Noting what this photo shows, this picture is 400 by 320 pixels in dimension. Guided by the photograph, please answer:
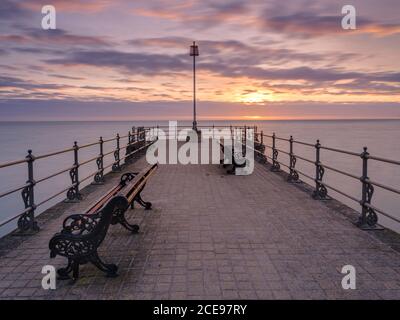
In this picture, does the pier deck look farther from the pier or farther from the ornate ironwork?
the ornate ironwork

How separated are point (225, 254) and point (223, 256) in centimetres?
9

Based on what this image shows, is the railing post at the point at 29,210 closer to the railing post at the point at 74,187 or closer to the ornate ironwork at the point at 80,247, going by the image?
the ornate ironwork at the point at 80,247

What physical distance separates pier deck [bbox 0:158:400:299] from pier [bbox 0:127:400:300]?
0.04ft

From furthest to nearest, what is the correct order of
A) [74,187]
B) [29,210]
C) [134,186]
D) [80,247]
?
1. [74,187]
2. [29,210]
3. [134,186]
4. [80,247]

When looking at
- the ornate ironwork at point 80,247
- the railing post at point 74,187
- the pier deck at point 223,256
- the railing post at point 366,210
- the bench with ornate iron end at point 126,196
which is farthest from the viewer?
the railing post at point 74,187

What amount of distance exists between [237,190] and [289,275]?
6215 mm

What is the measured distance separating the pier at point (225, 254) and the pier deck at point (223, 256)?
0.01 m

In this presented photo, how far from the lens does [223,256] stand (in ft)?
18.5

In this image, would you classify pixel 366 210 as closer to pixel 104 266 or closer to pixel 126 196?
pixel 126 196

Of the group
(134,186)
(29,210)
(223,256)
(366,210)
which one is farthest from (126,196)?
(366,210)

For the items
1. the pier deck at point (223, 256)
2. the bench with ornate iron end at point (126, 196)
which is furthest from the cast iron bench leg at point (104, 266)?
the bench with ornate iron end at point (126, 196)

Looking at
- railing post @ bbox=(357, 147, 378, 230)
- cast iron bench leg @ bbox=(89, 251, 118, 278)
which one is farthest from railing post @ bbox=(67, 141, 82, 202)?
railing post @ bbox=(357, 147, 378, 230)

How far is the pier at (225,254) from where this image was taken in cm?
452
